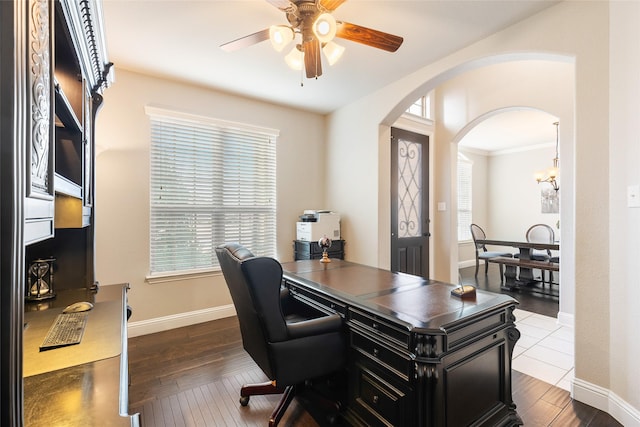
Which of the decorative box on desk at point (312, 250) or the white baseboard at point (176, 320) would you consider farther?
the decorative box on desk at point (312, 250)

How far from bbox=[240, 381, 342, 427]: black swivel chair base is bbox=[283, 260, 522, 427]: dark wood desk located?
147 mm

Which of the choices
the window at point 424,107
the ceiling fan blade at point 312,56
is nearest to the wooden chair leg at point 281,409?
the ceiling fan blade at point 312,56

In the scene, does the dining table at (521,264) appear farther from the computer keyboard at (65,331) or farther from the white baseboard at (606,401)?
the computer keyboard at (65,331)

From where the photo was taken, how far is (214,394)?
2.09 m

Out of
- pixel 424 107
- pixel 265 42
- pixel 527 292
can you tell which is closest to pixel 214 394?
pixel 265 42

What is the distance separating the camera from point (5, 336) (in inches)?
17.1

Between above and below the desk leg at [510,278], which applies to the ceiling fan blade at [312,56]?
above

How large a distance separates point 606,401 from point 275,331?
216cm

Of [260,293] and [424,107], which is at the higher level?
[424,107]

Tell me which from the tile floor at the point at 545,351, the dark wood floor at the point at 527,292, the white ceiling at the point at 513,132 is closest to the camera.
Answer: the tile floor at the point at 545,351

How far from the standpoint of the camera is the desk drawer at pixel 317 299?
5.48 ft

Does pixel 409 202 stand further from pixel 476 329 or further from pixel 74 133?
pixel 74 133

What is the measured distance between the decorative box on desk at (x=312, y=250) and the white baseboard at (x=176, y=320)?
42.6 inches

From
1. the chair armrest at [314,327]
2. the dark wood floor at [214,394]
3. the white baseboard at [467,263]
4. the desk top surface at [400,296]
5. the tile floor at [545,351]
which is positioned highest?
the desk top surface at [400,296]
